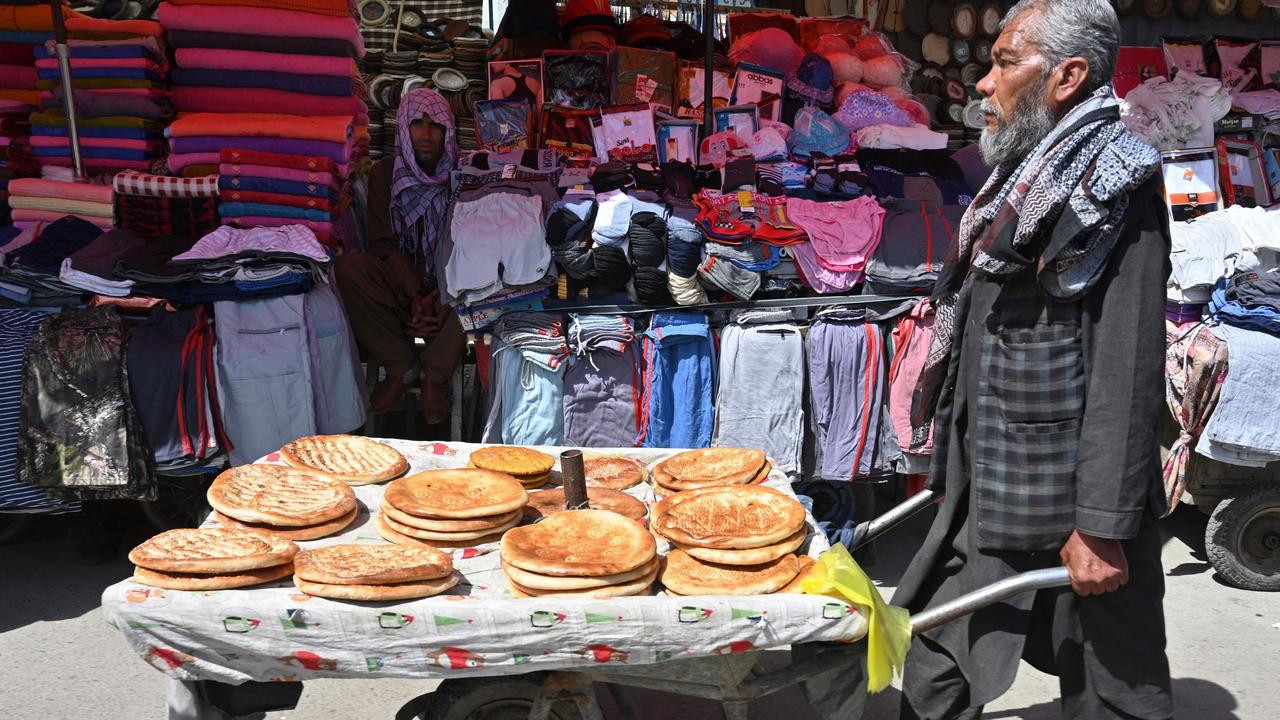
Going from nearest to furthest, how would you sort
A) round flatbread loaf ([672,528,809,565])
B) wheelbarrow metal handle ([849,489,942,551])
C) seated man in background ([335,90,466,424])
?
round flatbread loaf ([672,528,809,565]) → wheelbarrow metal handle ([849,489,942,551]) → seated man in background ([335,90,466,424])

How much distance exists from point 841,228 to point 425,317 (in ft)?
6.98

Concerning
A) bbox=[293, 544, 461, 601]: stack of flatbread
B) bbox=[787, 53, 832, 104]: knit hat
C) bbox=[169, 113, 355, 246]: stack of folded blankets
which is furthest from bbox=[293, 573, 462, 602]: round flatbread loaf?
bbox=[787, 53, 832, 104]: knit hat

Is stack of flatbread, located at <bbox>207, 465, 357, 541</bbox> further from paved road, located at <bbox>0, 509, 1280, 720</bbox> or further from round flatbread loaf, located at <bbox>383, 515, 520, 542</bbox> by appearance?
paved road, located at <bbox>0, 509, 1280, 720</bbox>

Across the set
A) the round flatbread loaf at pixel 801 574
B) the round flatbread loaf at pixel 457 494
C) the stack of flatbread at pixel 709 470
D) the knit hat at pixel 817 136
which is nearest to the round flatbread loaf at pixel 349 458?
the round flatbread loaf at pixel 457 494

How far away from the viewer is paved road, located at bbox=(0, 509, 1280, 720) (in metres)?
3.33

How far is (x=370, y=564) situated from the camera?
2119 mm

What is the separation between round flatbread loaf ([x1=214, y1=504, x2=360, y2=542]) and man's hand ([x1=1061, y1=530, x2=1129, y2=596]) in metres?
1.78

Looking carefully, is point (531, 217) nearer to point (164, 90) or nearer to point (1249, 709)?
point (164, 90)

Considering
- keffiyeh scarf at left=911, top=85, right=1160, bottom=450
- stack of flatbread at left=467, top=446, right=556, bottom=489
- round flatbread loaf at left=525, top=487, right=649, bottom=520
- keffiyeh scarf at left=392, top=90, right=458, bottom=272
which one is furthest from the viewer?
keffiyeh scarf at left=392, top=90, right=458, bottom=272

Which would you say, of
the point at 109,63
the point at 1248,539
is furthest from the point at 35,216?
the point at 1248,539

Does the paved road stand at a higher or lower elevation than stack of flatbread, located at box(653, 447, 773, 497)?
lower

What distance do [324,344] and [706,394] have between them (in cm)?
181

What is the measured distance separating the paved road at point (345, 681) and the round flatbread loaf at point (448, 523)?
1275mm

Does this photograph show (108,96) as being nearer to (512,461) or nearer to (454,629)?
(512,461)
